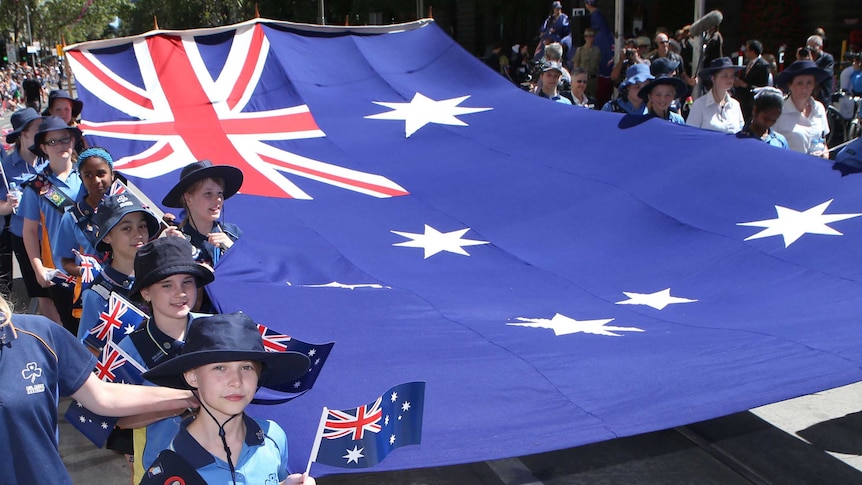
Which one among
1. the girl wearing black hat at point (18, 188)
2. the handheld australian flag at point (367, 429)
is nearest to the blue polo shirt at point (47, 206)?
the girl wearing black hat at point (18, 188)

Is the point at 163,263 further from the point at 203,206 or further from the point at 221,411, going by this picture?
the point at 203,206

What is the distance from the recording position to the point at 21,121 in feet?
20.2

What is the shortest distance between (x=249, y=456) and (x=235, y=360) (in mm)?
271

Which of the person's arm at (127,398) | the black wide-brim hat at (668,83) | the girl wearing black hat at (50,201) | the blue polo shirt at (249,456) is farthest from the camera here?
the black wide-brim hat at (668,83)

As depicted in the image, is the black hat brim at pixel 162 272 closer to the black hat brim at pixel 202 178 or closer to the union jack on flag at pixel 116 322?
the union jack on flag at pixel 116 322

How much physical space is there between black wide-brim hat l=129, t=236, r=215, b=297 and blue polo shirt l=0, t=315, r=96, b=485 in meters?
0.62

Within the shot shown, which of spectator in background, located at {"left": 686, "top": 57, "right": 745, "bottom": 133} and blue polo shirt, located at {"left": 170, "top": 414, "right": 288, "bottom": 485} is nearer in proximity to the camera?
blue polo shirt, located at {"left": 170, "top": 414, "right": 288, "bottom": 485}

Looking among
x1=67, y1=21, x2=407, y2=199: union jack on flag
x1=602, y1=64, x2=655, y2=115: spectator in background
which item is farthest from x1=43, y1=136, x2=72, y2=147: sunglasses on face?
x1=602, y1=64, x2=655, y2=115: spectator in background

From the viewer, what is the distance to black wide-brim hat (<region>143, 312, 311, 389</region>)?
235 centimetres

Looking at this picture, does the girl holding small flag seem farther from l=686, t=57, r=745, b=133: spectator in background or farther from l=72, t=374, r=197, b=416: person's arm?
l=686, t=57, r=745, b=133: spectator in background

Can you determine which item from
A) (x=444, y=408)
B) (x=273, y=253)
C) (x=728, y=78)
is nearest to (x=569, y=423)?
(x=444, y=408)

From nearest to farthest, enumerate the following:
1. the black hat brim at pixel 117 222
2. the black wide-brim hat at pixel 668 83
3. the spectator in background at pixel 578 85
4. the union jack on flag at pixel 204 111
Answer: the black hat brim at pixel 117 222 → the black wide-brim hat at pixel 668 83 → the union jack on flag at pixel 204 111 → the spectator in background at pixel 578 85

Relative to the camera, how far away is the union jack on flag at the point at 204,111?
6414 millimetres

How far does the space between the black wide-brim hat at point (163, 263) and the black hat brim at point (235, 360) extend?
0.55m
